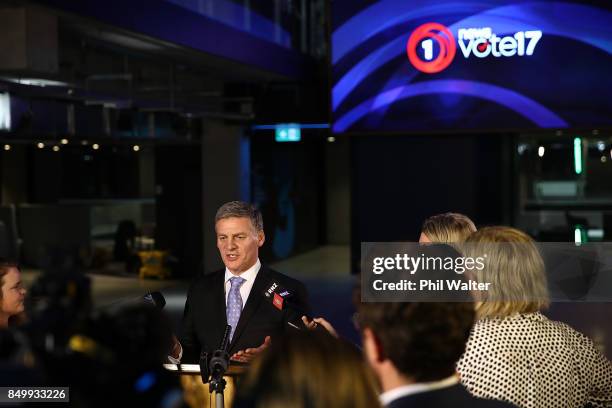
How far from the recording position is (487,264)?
2.38 meters

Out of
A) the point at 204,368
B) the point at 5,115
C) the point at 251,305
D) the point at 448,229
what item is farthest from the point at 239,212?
the point at 5,115

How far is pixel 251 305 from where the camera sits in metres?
3.38

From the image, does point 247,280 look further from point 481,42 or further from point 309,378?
point 309,378

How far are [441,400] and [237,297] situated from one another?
1952 mm

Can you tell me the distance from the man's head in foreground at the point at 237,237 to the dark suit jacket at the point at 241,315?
3.1 inches

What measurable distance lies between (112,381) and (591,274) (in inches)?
108

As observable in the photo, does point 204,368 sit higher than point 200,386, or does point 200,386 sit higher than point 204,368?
point 204,368

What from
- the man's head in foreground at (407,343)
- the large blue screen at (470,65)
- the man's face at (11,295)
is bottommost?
the man's face at (11,295)

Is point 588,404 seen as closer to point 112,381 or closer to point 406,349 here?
point 406,349

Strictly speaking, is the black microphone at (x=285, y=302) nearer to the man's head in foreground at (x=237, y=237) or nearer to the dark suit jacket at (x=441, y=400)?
the man's head in foreground at (x=237, y=237)

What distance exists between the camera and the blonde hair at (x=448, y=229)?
3.26 metres

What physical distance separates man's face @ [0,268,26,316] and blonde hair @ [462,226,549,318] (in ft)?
5.16

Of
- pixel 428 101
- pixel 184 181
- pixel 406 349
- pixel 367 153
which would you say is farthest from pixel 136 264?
pixel 406 349

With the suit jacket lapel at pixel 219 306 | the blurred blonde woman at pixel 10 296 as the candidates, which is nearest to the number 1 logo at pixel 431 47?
the suit jacket lapel at pixel 219 306
